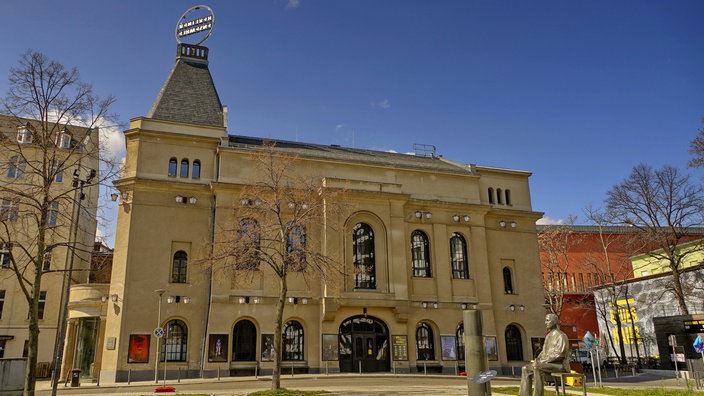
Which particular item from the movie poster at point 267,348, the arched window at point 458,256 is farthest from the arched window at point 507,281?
the movie poster at point 267,348

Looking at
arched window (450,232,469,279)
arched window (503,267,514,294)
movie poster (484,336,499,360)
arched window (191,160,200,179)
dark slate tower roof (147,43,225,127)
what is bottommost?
movie poster (484,336,499,360)

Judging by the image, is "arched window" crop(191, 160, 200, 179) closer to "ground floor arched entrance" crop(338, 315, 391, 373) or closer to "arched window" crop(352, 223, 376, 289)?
"arched window" crop(352, 223, 376, 289)

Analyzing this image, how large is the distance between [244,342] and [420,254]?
13.9 meters

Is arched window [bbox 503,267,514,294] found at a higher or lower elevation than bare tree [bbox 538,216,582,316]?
lower

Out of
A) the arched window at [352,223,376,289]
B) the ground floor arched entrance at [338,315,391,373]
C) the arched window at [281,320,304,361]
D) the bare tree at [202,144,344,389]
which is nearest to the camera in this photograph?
the bare tree at [202,144,344,389]

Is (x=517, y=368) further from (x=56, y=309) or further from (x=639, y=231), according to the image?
(x=56, y=309)

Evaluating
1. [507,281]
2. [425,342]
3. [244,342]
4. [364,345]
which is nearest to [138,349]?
[244,342]

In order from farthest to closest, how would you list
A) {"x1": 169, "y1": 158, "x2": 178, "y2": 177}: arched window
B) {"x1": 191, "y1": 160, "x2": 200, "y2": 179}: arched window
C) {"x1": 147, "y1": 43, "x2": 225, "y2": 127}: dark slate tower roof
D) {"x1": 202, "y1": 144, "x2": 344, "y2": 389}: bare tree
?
{"x1": 147, "y1": 43, "x2": 225, "y2": 127}: dark slate tower roof → {"x1": 191, "y1": 160, "x2": 200, "y2": 179}: arched window → {"x1": 169, "y1": 158, "x2": 178, "y2": 177}: arched window → {"x1": 202, "y1": 144, "x2": 344, "y2": 389}: bare tree

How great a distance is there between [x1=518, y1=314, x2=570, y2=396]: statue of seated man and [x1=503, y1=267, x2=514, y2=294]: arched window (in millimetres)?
27357

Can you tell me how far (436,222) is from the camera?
1518 inches

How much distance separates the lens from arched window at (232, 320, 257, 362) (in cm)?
3198

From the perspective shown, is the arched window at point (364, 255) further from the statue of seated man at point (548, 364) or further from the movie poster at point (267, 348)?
the statue of seated man at point (548, 364)

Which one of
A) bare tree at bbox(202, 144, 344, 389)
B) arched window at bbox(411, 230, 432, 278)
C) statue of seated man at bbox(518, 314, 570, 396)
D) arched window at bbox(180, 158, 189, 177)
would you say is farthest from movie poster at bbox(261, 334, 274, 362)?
statue of seated man at bbox(518, 314, 570, 396)

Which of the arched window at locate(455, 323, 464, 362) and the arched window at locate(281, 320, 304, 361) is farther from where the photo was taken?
the arched window at locate(455, 323, 464, 362)
